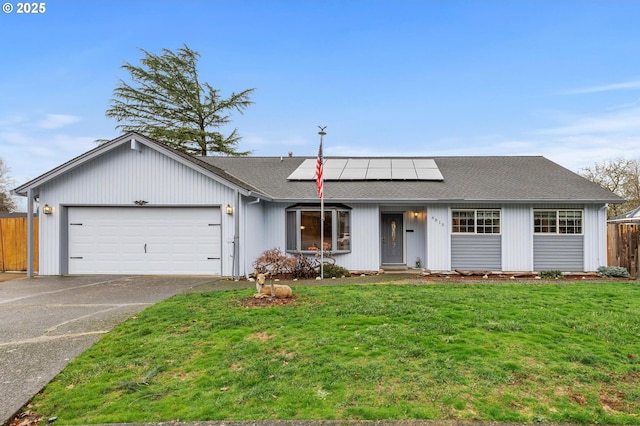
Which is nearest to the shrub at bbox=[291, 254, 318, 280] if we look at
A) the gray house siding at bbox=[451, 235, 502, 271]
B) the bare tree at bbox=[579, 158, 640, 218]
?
the gray house siding at bbox=[451, 235, 502, 271]

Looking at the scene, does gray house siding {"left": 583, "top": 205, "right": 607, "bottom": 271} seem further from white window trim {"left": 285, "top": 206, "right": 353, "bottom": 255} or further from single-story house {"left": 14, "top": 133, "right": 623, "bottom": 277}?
white window trim {"left": 285, "top": 206, "right": 353, "bottom": 255}

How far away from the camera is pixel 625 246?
37.4 feet

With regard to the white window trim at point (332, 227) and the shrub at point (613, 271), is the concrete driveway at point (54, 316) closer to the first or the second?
the white window trim at point (332, 227)

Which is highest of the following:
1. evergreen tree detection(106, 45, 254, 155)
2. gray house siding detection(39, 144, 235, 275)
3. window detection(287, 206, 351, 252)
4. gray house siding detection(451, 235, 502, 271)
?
evergreen tree detection(106, 45, 254, 155)

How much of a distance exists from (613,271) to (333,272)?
8.87 metres

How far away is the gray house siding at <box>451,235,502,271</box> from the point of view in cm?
1196

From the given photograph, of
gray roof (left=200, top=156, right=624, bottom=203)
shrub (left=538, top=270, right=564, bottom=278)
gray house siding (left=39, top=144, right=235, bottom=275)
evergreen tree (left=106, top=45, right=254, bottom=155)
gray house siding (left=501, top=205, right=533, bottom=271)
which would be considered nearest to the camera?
gray house siding (left=39, top=144, right=235, bottom=275)

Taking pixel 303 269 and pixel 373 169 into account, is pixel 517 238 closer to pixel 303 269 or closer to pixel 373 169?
pixel 373 169

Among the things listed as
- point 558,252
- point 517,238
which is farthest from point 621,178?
point 517,238

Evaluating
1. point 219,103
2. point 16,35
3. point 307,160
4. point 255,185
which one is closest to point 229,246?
point 255,185

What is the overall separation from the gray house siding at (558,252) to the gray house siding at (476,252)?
4.09 ft

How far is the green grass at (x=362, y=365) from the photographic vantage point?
10.2ft

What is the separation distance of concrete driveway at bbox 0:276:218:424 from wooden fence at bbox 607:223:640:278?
13257 mm

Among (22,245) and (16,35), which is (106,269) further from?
(16,35)
